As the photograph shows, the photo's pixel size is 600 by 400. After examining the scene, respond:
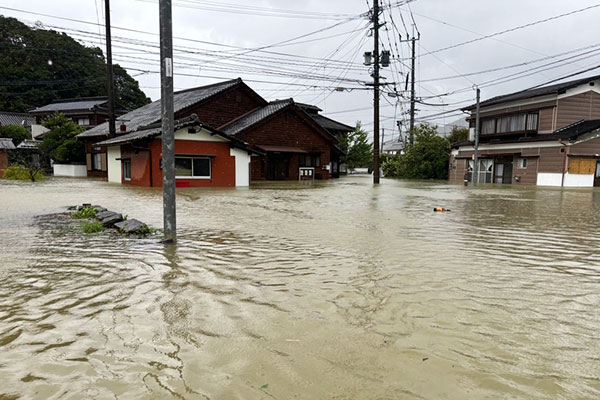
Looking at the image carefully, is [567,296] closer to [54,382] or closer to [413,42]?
[54,382]

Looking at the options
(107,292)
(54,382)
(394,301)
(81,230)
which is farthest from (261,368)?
(81,230)

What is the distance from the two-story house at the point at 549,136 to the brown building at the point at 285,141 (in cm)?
1421

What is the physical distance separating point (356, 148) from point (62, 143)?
2935 centimetres

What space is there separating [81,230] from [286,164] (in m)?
24.4

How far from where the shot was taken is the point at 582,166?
1024 inches

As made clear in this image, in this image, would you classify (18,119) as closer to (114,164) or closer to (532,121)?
(114,164)

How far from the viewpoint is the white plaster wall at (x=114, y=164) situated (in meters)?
24.0

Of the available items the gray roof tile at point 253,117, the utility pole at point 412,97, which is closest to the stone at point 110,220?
the gray roof tile at point 253,117

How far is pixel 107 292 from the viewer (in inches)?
140

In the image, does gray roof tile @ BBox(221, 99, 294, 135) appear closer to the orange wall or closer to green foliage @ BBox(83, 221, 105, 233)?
the orange wall

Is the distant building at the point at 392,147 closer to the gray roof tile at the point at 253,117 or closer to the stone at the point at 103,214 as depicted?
the gray roof tile at the point at 253,117

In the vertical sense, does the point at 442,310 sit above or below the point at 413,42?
below

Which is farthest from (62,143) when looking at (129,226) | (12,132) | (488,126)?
(488,126)

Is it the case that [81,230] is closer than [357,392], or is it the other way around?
[357,392]
